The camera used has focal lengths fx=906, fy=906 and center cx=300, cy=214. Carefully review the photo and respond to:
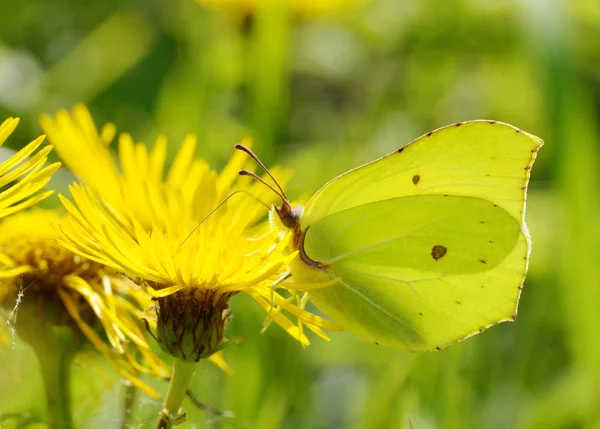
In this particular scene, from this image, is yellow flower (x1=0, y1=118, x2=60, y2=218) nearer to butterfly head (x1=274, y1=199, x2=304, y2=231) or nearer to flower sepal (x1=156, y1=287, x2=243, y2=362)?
flower sepal (x1=156, y1=287, x2=243, y2=362)

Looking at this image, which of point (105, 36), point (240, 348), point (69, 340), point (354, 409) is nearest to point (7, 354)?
point (69, 340)

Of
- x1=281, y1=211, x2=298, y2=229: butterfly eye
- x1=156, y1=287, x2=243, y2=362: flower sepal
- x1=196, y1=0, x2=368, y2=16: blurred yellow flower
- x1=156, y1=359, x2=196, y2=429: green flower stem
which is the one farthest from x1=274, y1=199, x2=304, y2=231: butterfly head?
x1=196, y1=0, x2=368, y2=16: blurred yellow flower

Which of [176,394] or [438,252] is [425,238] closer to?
[438,252]

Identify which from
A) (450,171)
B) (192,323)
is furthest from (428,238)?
(192,323)

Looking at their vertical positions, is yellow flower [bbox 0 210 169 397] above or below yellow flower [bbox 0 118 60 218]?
below

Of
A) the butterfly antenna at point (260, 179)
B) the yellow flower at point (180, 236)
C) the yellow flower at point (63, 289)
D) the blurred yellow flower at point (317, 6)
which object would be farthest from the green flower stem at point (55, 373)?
the blurred yellow flower at point (317, 6)

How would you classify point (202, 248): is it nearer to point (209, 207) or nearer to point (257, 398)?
point (209, 207)
